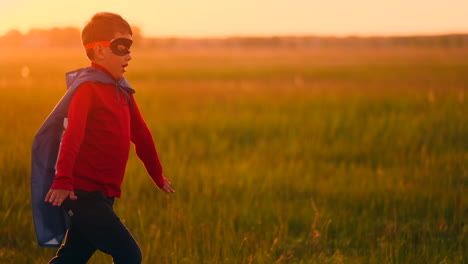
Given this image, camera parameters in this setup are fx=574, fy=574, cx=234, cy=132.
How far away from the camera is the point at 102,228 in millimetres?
2459

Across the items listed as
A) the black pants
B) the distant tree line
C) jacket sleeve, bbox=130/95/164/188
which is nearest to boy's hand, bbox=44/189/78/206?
the black pants

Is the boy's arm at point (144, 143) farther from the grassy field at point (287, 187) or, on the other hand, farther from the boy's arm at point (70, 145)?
the grassy field at point (287, 187)

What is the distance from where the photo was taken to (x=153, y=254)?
11.8 ft

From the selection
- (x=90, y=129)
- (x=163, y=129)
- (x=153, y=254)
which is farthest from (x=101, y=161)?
(x=163, y=129)

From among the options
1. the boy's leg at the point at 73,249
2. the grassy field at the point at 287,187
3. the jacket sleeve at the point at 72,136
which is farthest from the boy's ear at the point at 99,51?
the grassy field at the point at 287,187

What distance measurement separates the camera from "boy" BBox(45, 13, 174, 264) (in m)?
2.46

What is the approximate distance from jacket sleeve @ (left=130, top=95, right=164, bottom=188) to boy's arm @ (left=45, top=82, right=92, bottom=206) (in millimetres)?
296

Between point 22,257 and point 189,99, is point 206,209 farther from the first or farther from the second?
point 189,99

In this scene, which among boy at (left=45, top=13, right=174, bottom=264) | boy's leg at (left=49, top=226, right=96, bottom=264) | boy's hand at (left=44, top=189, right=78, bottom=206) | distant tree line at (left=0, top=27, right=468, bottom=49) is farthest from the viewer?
distant tree line at (left=0, top=27, right=468, bottom=49)

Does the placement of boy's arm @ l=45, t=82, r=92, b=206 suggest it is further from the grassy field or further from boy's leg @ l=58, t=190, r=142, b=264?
the grassy field

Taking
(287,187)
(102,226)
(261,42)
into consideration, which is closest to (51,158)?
(102,226)

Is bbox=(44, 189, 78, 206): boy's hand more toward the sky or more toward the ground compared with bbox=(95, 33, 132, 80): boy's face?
more toward the ground

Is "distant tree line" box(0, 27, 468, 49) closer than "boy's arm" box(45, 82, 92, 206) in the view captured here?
No

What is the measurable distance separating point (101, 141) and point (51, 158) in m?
0.26
